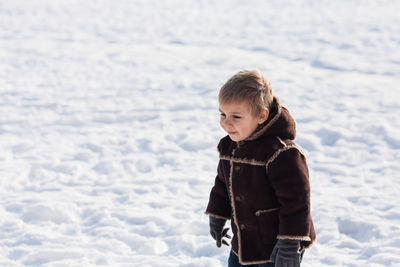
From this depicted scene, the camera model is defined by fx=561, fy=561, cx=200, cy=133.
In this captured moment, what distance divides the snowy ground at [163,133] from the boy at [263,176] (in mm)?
1354

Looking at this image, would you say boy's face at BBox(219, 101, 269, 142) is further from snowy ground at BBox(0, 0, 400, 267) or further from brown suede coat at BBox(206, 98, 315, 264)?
snowy ground at BBox(0, 0, 400, 267)

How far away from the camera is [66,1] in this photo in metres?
18.9

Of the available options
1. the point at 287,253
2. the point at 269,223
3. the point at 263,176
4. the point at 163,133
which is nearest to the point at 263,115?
the point at 263,176

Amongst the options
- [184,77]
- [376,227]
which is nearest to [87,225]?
[376,227]

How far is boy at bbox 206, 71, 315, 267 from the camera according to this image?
230 cm

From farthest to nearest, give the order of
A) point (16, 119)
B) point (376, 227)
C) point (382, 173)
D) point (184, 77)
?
point (184, 77)
point (16, 119)
point (382, 173)
point (376, 227)

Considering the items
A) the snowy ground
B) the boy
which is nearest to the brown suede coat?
the boy

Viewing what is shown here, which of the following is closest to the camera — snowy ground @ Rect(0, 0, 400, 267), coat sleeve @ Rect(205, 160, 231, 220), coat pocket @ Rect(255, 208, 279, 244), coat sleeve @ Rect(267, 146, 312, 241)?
coat sleeve @ Rect(267, 146, 312, 241)

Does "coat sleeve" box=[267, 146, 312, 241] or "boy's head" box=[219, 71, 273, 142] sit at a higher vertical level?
"boy's head" box=[219, 71, 273, 142]

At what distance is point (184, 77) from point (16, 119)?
3309mm

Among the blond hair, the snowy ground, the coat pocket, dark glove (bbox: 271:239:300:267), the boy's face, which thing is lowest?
dark glove (bbox: 271:239:300:267)

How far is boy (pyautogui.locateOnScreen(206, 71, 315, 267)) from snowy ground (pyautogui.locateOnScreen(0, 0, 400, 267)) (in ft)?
4.44

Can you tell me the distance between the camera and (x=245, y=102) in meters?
2.33

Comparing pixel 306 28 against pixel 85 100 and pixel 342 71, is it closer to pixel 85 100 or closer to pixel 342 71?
pixel 342 71
